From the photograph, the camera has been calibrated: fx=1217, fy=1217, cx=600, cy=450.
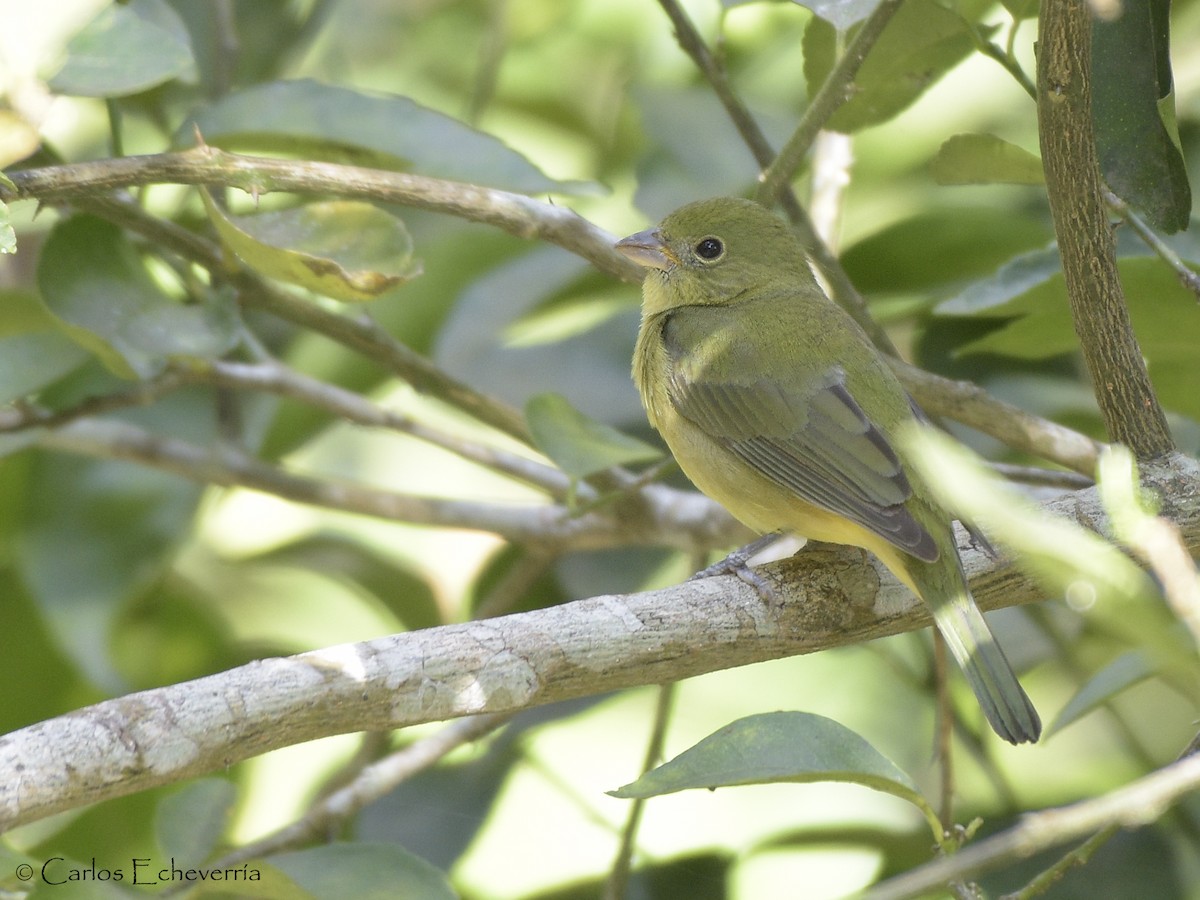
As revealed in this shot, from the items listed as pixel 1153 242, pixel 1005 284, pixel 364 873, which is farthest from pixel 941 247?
pixel 364 873

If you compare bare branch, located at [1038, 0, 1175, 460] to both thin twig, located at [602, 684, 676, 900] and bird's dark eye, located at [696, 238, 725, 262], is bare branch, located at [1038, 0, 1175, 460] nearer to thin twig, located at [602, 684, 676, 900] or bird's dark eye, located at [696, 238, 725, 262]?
thin twig, located at [602, 684, 676, 900]

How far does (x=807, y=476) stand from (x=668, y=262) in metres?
1.00

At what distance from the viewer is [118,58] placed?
247 centimetres

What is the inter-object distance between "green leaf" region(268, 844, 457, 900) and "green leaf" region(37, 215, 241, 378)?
1130 millimetres

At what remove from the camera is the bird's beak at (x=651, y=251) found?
3324mm

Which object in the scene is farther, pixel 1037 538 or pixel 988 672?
pixel 988 672

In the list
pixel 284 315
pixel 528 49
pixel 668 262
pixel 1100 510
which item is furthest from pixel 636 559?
pixel 528 49

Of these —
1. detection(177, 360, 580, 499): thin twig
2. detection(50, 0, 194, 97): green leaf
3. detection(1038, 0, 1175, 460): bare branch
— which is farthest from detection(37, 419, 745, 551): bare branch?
detection(1038, 0, 1175, 460): bare branch

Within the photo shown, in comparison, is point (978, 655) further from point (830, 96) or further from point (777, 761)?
point (830, 96)

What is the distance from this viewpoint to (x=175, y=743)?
1656mm

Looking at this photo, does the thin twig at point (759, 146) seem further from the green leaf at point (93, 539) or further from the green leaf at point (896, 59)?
the green leaf at point (93, 539)

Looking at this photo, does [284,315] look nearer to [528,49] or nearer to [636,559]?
[636,559]

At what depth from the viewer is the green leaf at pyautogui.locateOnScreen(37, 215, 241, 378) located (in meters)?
2.64

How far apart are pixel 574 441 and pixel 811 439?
1.84ft
